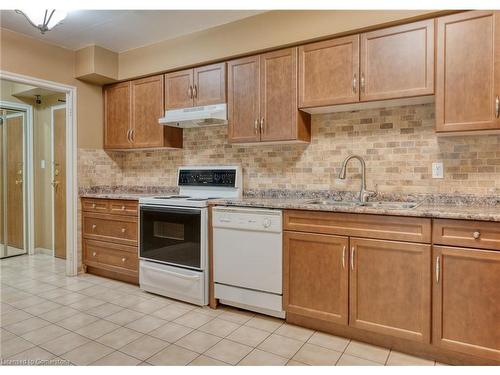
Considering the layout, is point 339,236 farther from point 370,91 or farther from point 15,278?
point 15,278

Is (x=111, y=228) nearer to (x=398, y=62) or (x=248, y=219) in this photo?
(x=248, y=219)

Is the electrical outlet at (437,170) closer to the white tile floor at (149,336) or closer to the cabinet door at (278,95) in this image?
the cabinet door at (278,95)

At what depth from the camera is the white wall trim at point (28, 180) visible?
458 cm

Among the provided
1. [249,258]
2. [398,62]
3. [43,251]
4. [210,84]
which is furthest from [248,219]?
[43,251]

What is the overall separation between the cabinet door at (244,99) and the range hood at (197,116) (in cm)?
9

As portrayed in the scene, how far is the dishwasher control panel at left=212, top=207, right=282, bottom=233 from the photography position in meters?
2.43

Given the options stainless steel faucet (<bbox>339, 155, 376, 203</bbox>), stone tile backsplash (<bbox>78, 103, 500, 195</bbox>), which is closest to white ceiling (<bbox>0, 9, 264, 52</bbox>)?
stone tile backsplash (<bbox>78, 103, 500, 195</bbox>)

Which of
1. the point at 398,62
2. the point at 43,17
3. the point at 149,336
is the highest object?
the point at 43,17

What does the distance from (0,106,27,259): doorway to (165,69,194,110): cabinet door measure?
2.49 m

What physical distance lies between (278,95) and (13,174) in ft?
12.7

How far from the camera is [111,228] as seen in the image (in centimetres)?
350

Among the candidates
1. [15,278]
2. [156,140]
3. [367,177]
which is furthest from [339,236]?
[15,278]

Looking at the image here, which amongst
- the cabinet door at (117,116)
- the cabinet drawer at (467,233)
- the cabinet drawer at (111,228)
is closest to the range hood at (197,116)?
the cabinet door at (117,116)

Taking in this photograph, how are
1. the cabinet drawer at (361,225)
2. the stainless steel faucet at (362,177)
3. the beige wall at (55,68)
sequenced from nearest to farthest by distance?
the cabinet drawer at (361,225) < the stainless steel faucet at (362,177) < the beige wall at (55,68)
